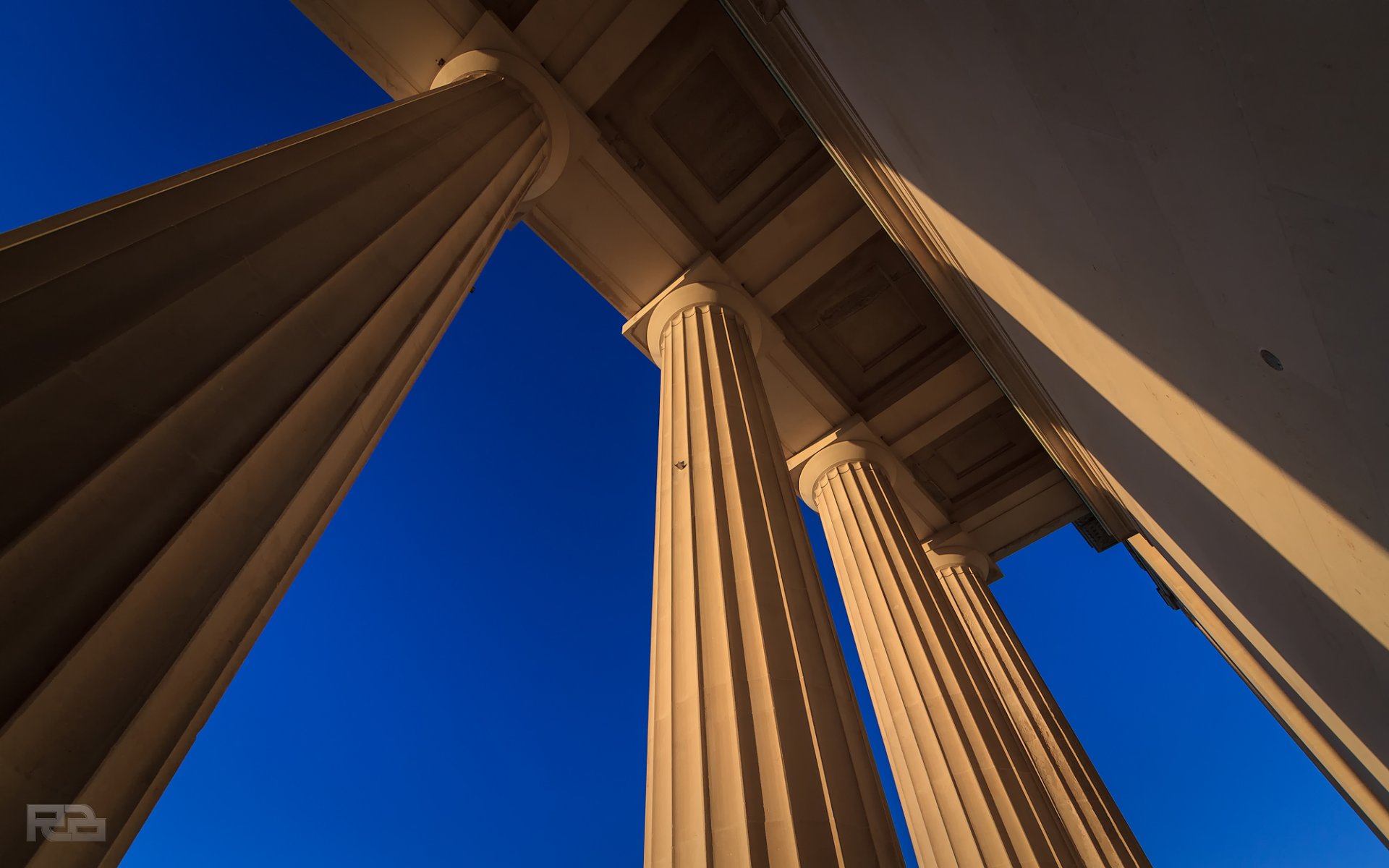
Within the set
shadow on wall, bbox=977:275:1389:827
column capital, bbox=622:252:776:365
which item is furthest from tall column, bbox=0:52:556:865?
column capital, bbox=622:252:776:365

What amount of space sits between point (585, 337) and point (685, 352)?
162 ft

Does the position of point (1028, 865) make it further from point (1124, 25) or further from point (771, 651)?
point (1124, 25)

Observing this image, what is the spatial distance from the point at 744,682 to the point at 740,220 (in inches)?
615

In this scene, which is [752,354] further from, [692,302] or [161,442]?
[161,442]

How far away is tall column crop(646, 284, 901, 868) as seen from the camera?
7336mm

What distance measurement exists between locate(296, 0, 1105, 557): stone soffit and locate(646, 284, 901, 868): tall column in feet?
26.2

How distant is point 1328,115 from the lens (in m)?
2.15

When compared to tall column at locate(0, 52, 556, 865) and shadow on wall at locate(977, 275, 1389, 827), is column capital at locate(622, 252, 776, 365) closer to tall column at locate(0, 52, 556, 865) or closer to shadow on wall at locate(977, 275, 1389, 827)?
shadow on wall at locate(977, 275, 1389, 827)

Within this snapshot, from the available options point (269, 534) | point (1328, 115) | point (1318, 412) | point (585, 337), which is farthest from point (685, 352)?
point (585, 337)

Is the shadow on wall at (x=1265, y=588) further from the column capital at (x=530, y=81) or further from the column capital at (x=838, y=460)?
the column capital at (x=530, y=81)

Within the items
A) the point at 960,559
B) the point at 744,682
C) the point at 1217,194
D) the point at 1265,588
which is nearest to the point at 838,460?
the point at 960,559

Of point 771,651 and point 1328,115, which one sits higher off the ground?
point 771,651

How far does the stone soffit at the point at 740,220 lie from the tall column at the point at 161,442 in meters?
10.6

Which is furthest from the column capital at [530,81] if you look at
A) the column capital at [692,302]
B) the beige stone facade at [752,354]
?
the column capital at [692,302]
